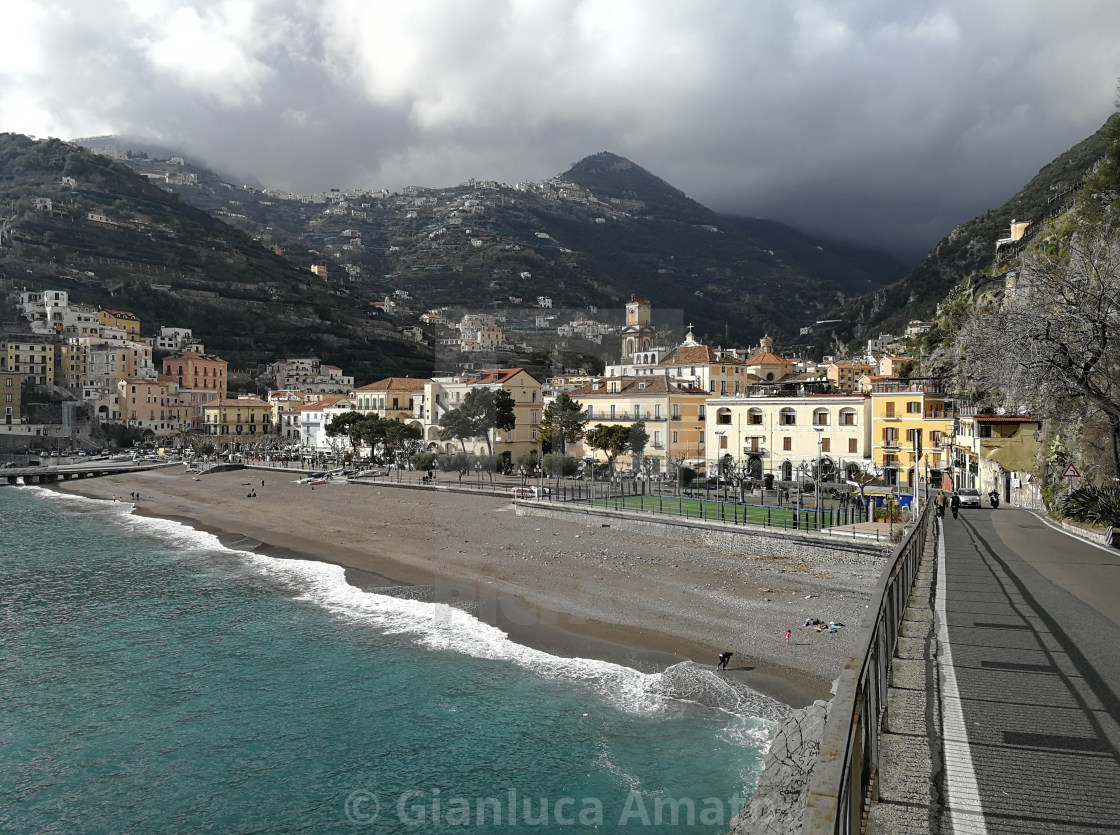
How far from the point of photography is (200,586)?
22.4 m

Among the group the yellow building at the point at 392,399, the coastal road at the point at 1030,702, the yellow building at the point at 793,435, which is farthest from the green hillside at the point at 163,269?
the coastal road at the point at 1030,702

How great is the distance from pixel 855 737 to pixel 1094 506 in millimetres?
15363

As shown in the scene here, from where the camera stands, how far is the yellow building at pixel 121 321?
95694 millimetres

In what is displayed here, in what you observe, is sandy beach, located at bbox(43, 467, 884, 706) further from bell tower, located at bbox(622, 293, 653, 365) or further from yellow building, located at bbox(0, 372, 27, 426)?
yellow building, located at bbox(0, 372, 27, 426)

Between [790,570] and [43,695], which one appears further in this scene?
[790,570]

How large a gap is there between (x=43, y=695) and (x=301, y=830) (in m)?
7.95

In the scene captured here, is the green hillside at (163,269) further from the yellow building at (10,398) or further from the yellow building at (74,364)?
the yellow building at (10,398)

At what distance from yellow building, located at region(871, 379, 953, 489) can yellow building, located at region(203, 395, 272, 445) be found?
224 feet

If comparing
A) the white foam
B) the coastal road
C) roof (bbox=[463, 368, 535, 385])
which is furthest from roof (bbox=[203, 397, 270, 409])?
the coastal road

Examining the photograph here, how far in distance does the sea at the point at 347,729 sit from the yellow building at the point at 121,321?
299 ft

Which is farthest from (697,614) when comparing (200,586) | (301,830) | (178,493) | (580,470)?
(178,493)

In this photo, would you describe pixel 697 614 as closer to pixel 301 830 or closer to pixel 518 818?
pixel 518 818

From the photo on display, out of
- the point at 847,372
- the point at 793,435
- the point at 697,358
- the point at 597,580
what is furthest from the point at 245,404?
the point at 597,580

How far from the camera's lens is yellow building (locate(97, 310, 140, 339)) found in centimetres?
9569
